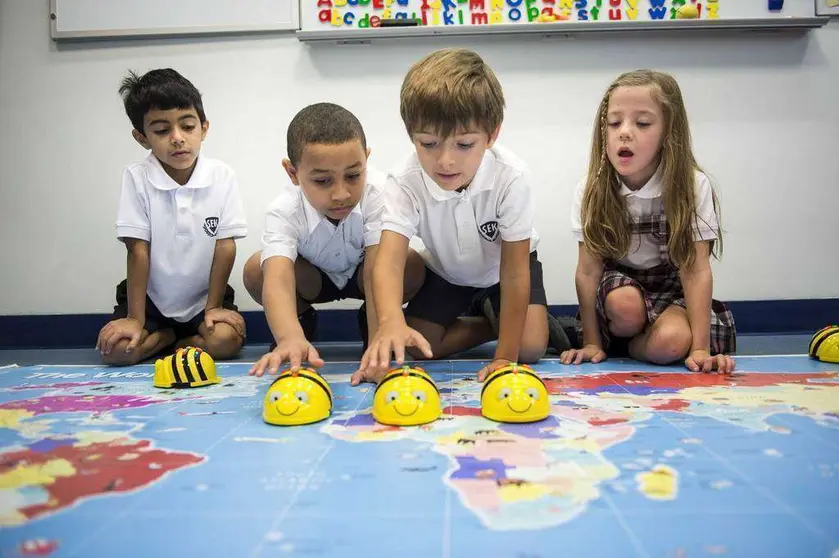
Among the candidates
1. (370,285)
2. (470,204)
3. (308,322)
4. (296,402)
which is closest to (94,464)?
(296,402)

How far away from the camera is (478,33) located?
2070 millimetres

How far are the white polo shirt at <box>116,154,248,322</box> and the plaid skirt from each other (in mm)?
1023

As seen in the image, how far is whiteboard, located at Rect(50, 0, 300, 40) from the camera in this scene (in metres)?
2.12

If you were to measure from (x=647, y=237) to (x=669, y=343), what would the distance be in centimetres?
27

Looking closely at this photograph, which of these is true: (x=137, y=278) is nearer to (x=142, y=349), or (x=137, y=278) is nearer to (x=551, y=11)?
(x=142, y=349)

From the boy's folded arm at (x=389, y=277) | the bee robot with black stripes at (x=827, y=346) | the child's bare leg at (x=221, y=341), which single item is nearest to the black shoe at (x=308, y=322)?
the child's bare leg at (x=221, y=341)

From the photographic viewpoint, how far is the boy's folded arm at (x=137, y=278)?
1785mm

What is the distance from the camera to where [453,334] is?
5.75 ft

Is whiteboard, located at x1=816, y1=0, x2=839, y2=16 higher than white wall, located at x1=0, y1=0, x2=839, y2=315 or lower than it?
higher

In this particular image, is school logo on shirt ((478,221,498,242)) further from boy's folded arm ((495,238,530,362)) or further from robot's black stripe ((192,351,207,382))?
robot's black stripe ((192,351,207,382))

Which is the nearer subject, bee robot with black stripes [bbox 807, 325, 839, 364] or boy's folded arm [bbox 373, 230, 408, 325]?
boy's folded arm [bbox 373, 230, 408, 325]

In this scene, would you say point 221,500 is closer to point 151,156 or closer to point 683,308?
point 683,308

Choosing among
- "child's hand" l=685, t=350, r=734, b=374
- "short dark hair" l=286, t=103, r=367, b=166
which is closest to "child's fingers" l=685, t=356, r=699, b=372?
"child's hand" l=685, t=350, r=734, b=374

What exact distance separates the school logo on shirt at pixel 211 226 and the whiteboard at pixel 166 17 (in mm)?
711
